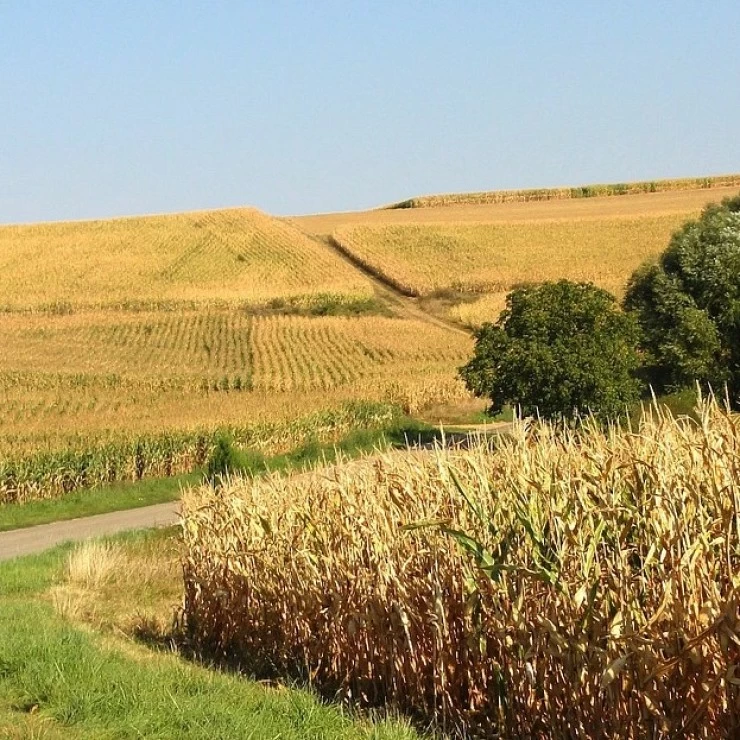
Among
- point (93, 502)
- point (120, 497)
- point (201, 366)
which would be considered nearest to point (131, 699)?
point (93, 502)

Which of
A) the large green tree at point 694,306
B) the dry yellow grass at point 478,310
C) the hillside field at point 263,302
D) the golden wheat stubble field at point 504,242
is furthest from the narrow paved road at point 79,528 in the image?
the golden wheat stubble field at point 504,242

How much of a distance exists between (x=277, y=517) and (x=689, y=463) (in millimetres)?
4867

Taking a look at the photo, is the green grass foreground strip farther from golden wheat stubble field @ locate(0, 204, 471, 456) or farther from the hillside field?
golden wheat stubble field @ locate(0, 204, 471, 456)

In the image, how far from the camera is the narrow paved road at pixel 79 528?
21234mm

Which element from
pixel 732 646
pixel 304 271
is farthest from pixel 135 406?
pixel 304 271

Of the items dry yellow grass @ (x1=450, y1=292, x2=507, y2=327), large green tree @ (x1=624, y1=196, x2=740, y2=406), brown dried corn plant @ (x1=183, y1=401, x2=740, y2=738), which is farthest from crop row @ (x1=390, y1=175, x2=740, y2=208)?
brown dried corn plant @ (x1=183, y1=401, x2=740, y2=738)

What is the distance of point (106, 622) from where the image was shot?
1339cm

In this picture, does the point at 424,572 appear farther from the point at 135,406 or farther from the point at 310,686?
the point at 135,406

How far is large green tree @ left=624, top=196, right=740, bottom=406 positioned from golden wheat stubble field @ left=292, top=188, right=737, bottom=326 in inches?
913

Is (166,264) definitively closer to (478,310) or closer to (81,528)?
(478,310)

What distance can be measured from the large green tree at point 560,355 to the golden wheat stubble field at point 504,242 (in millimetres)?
33252

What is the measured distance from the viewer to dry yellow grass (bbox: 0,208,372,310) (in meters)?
72.8

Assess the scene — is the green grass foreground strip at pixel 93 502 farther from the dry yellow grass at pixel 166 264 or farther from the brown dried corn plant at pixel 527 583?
the dry yellow grass at pixel 166 264

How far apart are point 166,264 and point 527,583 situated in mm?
78986
